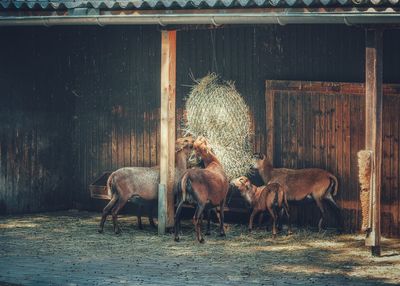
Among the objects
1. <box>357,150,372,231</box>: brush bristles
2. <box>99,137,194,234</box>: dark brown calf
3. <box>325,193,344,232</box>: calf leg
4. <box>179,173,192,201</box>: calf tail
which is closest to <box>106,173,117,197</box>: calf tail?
<box>99,137,194,234</box>: dark brown calf

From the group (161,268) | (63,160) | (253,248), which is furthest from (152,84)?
(161,268)

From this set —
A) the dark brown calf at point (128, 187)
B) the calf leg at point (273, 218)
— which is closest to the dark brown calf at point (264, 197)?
the calf leg at point (273, 218)

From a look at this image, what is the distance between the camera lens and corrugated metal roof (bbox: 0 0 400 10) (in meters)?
13.5

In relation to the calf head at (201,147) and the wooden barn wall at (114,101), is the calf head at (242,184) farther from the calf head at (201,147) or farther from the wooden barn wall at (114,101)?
the wooden barn wall at (114,101)

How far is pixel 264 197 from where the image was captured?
15797mm

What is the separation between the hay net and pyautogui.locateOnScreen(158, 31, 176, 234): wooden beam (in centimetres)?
102

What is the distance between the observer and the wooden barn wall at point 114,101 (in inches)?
710

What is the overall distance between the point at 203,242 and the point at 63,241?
6.51 feet

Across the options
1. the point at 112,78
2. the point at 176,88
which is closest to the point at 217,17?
the point at 176,88

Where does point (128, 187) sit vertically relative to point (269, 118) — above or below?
below

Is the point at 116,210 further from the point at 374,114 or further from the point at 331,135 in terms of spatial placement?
the point at 374,114

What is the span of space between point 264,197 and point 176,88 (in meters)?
2.82

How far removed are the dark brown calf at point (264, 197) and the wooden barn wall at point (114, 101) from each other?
2.30 meters

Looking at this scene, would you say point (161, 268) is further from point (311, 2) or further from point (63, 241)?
point (311, 2)
